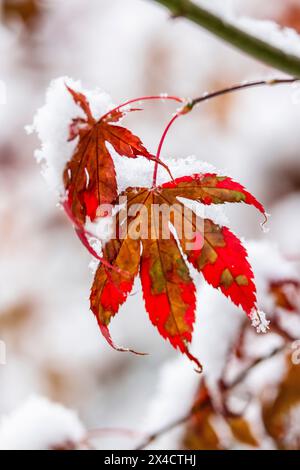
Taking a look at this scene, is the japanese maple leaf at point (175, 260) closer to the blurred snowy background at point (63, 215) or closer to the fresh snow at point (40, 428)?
the fresh snow at point (40, 428)

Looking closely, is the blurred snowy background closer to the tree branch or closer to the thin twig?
the thin twig

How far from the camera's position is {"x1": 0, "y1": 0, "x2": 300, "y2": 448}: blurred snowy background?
12.4 feet

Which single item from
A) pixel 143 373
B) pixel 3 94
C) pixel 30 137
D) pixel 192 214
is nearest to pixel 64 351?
pixel 143 373

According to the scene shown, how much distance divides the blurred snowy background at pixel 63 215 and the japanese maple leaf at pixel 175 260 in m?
2.86

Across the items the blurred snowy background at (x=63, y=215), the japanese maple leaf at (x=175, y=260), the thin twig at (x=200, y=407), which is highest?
the blurred snowy background at (x=63, y=215)

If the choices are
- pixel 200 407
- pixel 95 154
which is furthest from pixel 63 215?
pixel 95 154

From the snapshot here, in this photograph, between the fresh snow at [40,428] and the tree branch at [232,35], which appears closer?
the tree branch at [232,35]

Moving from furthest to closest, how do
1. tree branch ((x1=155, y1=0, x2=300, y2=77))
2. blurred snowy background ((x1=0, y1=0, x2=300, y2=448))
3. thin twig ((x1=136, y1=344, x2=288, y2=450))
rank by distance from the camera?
blurred snowy background ((x1=0, y1=0, x2=300, y2=448)) → thin twig ((x1=136, y1=344, x2=288, y2=450)) → tree branch ((x1=155, y1=0, x2=300, y2=77))

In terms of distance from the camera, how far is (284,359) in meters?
1.30

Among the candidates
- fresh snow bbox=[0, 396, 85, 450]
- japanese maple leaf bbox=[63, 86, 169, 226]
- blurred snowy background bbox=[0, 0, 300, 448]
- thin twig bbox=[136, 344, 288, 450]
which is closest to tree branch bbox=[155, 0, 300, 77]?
japanese maple leaf bbox=[63, 86, 169, 226]

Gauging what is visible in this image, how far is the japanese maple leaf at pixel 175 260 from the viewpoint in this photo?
2.24 ft

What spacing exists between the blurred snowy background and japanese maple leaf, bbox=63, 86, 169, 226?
2906 mm

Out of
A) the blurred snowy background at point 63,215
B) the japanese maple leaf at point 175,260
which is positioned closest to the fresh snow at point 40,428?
the japanese maple leaf at point 175,260

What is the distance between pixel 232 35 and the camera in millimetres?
622
